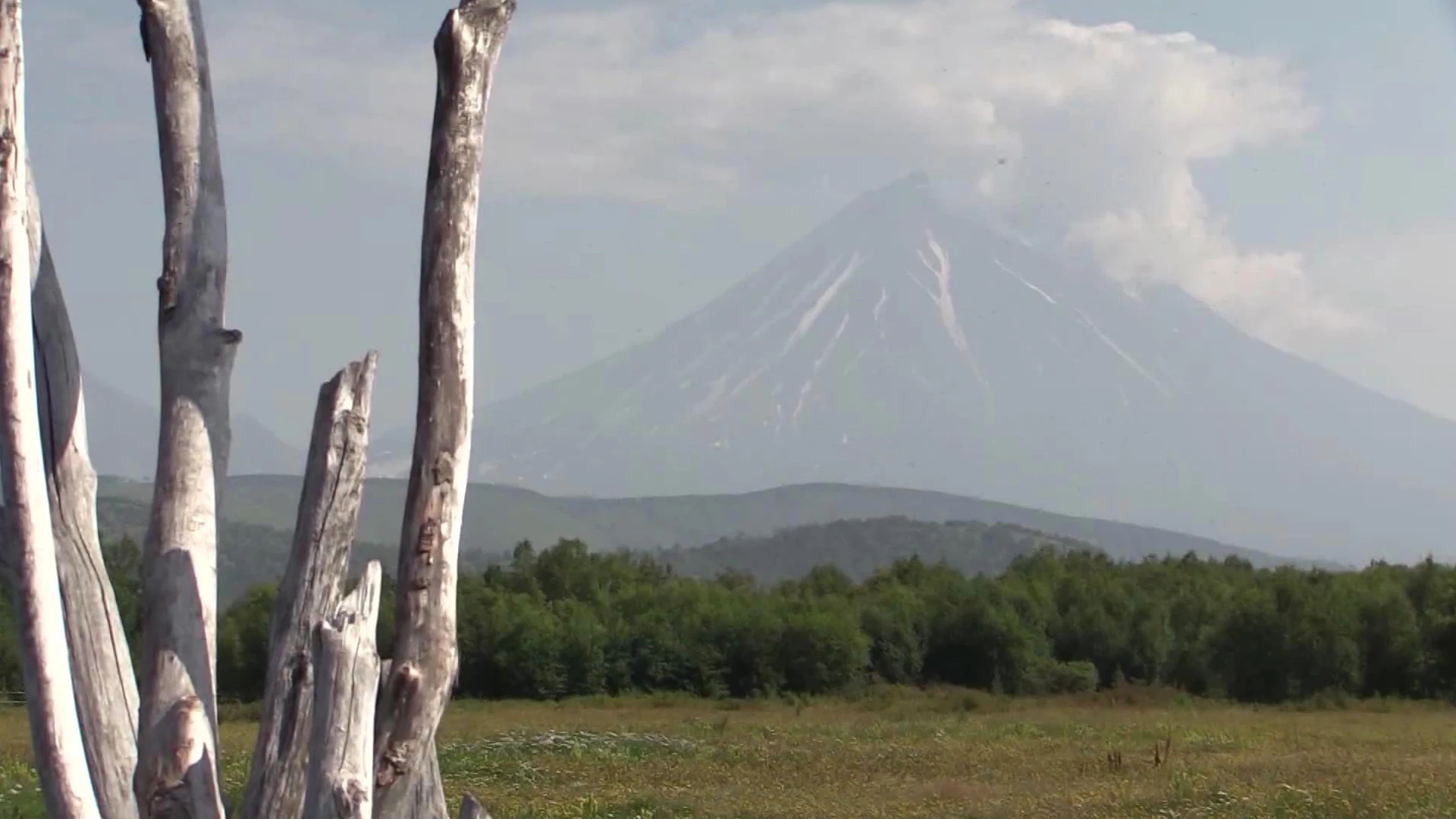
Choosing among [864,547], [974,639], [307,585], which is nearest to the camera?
[307,585]

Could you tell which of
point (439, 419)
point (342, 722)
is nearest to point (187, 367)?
point (439, 419)

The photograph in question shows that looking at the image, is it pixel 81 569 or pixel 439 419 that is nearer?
pixel 81 569

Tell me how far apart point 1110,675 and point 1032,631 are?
2.47m

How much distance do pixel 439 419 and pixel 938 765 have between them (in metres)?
16.2

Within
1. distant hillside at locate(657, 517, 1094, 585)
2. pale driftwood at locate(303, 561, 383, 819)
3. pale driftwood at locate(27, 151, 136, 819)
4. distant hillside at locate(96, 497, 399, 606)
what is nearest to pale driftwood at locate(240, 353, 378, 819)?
pale driftwood at locate(303, 561, 383, 819)

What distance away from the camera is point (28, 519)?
4.86 metres

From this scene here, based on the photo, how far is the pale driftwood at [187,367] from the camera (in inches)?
215

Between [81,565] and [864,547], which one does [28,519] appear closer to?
[81,565]

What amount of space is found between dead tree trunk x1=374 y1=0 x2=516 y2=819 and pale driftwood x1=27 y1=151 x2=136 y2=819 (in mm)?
803

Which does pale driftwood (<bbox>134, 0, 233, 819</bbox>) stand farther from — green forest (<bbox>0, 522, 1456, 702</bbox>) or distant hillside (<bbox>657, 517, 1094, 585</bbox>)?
distant hillside (<bbox>657, 517, 1094, 585</bbox>)

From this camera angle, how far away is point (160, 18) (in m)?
5.57

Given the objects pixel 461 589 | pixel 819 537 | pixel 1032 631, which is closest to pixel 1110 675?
pixel 1032 631

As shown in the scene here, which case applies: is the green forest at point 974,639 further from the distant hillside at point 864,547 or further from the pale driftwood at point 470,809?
the distant hillside at point 864,547

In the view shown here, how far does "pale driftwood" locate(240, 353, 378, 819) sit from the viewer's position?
Result: 5445 millimetres
